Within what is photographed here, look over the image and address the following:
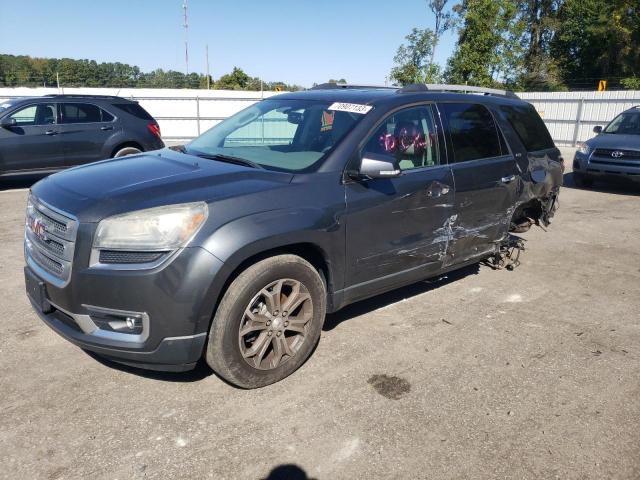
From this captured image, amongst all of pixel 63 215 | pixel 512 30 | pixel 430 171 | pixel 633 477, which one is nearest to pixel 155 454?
pixel 63 215

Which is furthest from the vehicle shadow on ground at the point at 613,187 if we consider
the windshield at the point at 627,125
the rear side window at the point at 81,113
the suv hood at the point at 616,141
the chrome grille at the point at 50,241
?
the chrome grille at the point at 50,241

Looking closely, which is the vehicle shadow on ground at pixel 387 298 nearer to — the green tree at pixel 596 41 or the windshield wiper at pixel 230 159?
the windshield wiper at pixel 230 159

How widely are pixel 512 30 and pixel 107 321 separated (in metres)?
37.2

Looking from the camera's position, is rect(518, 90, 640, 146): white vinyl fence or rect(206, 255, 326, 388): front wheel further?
rect(518, 90, 640, 146): white vinyl fence

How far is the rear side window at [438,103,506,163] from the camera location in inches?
169

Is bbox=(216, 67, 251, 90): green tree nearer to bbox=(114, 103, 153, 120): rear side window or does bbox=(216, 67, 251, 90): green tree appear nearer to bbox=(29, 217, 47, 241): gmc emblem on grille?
bbox=(114, 103, 153, 120): rear side window

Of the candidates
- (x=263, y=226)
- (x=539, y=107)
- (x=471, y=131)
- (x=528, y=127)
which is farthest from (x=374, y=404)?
(x=539, y=107)

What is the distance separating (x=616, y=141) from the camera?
1041 cm

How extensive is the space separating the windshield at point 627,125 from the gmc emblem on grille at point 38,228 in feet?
37.3

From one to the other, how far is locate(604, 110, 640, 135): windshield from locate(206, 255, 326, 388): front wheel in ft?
33.5

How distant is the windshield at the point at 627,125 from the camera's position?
1080cm

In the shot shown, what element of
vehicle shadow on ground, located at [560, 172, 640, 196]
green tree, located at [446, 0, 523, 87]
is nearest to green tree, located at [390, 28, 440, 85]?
green tree, located at [446, 0, 523, 87]

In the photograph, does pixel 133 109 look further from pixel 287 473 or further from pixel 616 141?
pixel 616 141

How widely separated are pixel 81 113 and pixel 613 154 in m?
10.6
